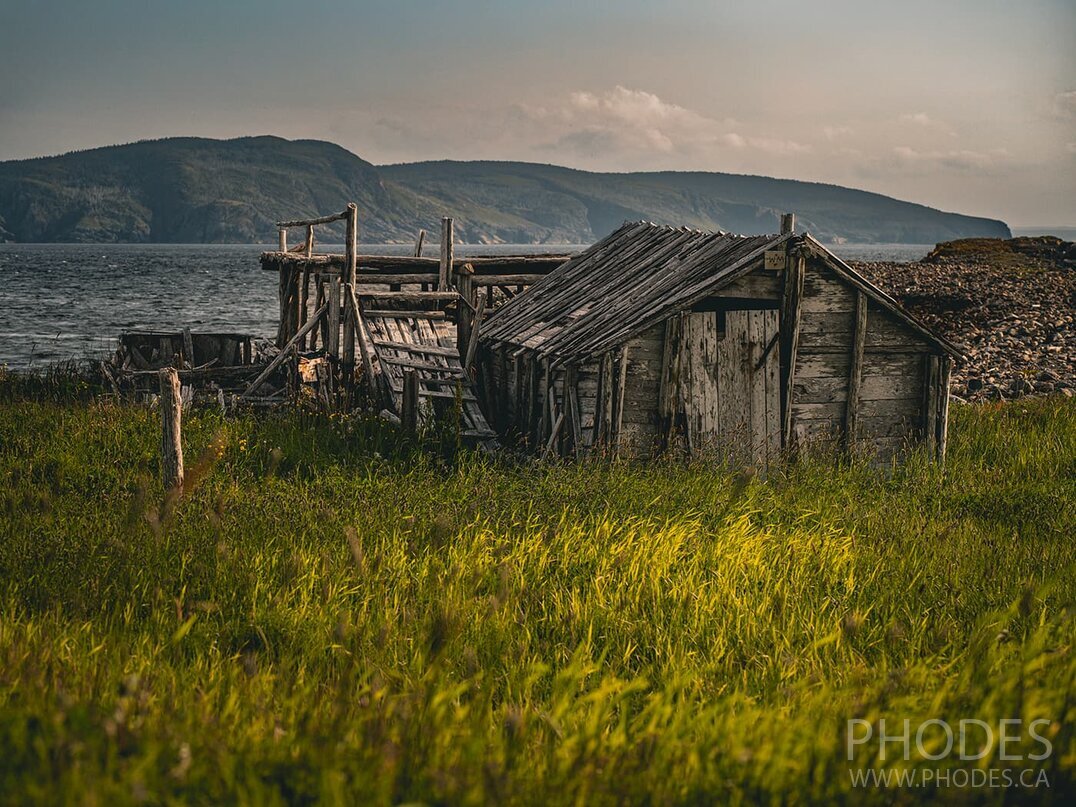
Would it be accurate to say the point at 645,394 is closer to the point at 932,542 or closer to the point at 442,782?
the point at 932,542

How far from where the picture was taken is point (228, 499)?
8422mm

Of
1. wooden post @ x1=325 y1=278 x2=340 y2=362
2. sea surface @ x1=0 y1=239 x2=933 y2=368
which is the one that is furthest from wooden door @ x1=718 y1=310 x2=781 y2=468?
sea surface @ x1=0 y1=239 x2=933 y2=368

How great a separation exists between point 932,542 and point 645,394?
14.8ft

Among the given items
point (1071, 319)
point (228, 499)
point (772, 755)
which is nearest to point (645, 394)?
point (228, 499)

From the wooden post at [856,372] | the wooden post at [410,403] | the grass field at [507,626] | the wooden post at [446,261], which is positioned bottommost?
the grass field at [507,626]

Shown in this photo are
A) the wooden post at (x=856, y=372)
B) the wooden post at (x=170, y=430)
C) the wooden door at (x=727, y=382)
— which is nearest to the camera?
the wooden post at (x=170, y=430)

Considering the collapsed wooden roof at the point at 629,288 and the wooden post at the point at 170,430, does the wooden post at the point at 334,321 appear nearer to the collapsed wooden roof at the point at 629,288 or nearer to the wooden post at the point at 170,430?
the collapsed wooden roof at the point at 629,288

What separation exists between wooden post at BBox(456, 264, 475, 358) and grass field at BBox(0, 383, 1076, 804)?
23.6 feet

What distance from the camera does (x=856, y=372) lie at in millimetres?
12086

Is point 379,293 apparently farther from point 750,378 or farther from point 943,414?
point 943,414

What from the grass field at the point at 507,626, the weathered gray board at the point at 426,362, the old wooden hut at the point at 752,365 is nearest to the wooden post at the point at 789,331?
the old wooden hut at the point at 752,365

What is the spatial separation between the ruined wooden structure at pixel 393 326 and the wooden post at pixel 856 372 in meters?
5.51

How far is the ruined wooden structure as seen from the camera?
635 inches

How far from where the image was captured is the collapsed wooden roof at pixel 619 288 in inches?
455
